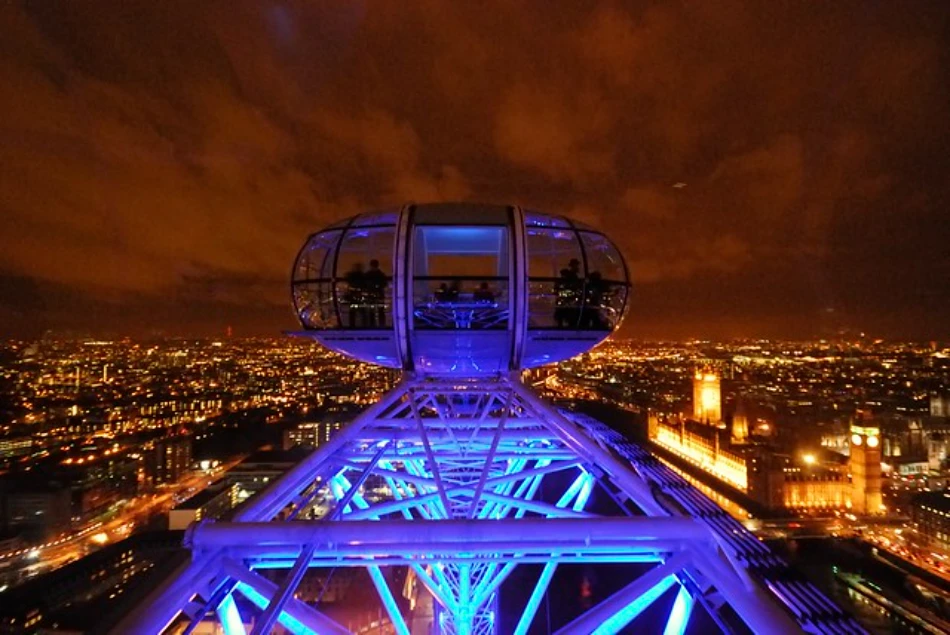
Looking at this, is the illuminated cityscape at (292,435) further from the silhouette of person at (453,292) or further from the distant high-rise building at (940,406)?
the silhouette of person at (453,292)

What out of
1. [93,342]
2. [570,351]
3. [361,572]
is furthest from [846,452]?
[93,342]

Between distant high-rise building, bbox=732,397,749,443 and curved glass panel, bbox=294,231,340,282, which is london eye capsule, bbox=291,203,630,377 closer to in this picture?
curved glass panel, bbox=294,231,340,282

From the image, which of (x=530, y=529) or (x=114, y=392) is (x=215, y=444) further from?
(x=530, y=529)

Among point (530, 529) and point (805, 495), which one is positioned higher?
point (530, 529)

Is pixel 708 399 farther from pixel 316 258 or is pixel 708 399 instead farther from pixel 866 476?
pixel 316 258

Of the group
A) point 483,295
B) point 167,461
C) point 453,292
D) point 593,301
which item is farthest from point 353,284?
point 167,461

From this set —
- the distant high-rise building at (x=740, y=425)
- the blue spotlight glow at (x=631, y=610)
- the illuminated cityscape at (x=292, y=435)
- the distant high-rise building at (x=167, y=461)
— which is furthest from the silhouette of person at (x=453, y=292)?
the distant high-rise building at (x=740, y=425)

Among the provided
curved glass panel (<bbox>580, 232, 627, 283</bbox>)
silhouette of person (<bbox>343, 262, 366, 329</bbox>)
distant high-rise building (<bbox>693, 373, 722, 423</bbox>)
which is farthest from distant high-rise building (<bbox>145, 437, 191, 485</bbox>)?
distant high-rise building (<bbox>693, 373, 722, 423</bbox>)
